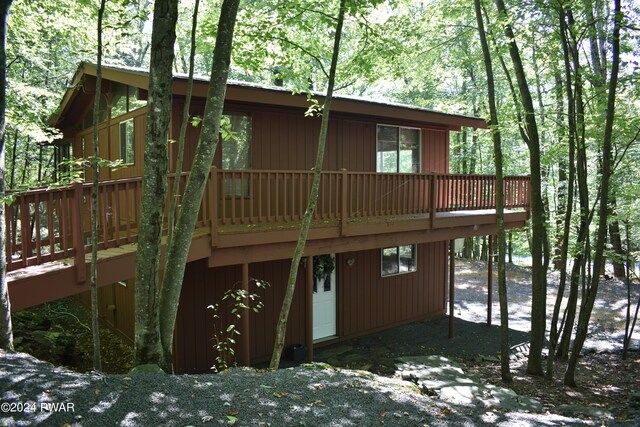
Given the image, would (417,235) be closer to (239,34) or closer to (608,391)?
(608,391)

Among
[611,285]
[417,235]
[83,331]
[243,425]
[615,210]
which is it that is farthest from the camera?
[611,285]

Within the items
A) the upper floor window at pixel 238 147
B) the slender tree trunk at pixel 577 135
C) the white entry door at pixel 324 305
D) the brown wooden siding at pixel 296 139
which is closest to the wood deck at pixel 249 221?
the upper floor window at pixel 238 147

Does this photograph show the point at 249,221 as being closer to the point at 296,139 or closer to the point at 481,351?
the point at 296,139

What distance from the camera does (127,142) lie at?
30.7 ft

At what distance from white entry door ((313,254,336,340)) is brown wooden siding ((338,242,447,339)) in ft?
0.65

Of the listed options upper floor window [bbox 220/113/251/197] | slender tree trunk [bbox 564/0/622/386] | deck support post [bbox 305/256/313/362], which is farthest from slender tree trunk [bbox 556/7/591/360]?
upper floor window [bbox 220/113/251/197]

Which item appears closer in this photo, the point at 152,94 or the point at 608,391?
the point at 152,94

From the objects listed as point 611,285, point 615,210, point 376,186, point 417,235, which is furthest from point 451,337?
point 611,285

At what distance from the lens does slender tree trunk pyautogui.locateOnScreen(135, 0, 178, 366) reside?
417 cm

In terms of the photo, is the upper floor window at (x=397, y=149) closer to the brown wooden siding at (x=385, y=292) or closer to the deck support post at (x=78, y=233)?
the brown wooden siding at (x=385, y=292)

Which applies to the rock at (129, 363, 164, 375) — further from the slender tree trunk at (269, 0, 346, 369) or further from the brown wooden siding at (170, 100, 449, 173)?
the brown wooden siding at (170, 100, 449, 173)

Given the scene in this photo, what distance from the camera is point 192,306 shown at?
27.3 ft

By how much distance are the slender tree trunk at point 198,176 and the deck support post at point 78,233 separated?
967 millimetres

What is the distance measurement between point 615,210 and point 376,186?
868cm
